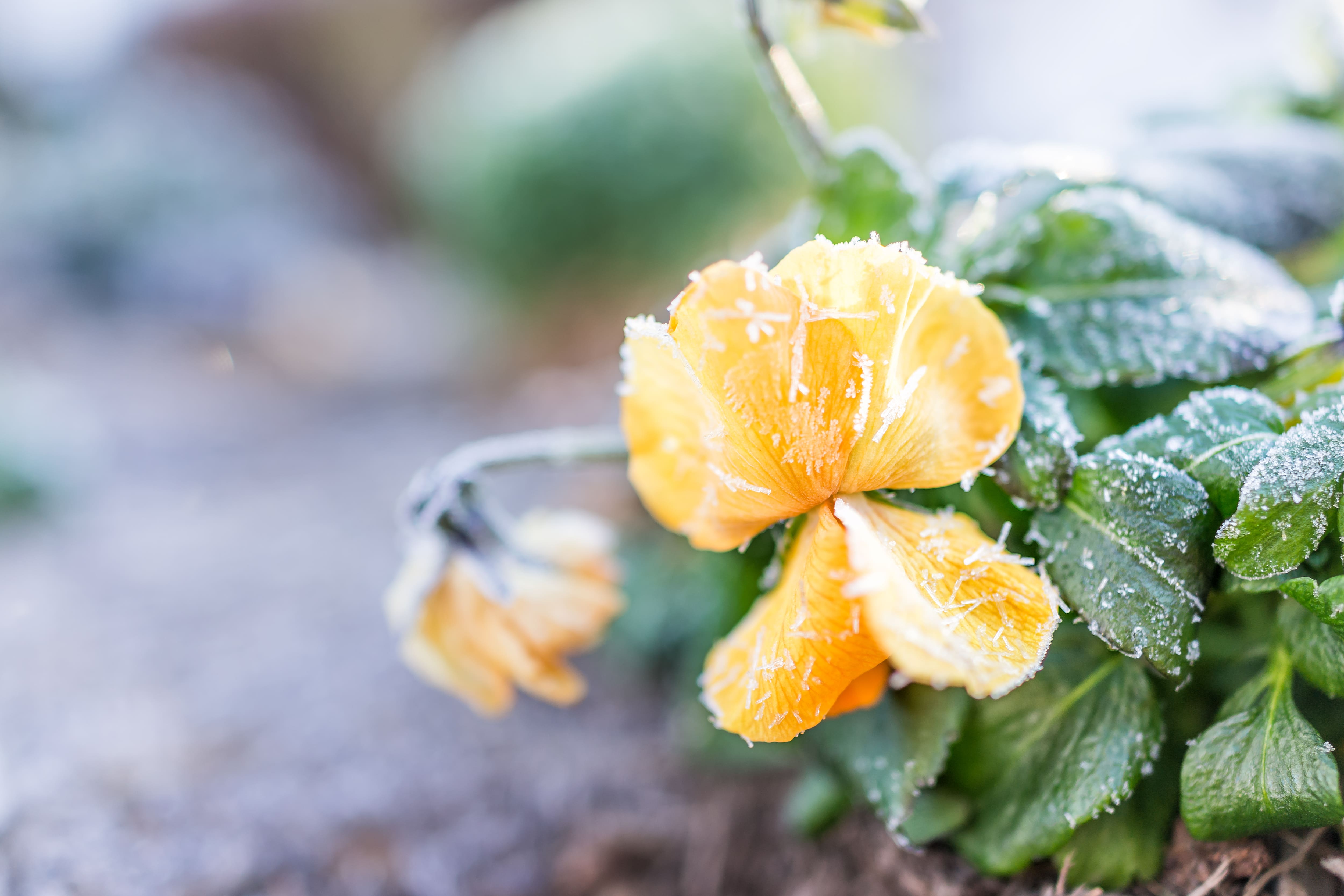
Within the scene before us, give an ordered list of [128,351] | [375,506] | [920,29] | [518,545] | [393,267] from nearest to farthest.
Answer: [920,29], [518,545], [375,506], [128,351], [393,267]

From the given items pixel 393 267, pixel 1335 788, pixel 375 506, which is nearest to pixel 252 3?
pixel 393 267

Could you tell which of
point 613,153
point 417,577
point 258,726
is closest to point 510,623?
point 417,577

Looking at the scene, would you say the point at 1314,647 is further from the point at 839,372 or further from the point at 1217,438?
the point at 839,372

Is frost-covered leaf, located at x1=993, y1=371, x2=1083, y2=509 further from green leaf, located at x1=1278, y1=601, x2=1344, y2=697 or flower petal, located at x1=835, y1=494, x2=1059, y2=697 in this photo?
green leaf, located at x1=1278, y1=601, x2=1344, y2=697

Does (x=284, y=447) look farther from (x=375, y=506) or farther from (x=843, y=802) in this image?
(x=843, y=802)

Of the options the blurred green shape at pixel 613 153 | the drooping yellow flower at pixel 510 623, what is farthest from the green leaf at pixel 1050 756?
the blurred green shape at pixel 613 153

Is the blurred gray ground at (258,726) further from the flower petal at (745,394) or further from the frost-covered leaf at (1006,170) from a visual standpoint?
the frost-covered leaf at (1006,170)
